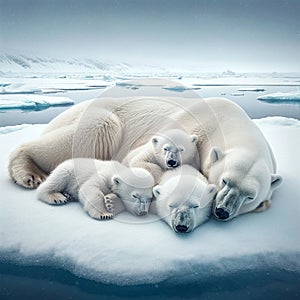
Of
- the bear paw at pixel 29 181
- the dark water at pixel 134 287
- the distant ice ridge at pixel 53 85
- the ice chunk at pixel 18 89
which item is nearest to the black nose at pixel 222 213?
the dark water at pixel 134 287

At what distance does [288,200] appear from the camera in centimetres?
201

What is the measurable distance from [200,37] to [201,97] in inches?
→ 13.6

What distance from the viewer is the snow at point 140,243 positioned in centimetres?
155

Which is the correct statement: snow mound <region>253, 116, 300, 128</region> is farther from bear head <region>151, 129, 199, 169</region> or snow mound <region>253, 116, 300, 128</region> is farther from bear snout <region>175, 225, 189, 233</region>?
bear snout <region>175, 225, 189, 233</region>

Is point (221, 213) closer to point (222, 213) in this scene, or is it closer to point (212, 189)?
point (222, 213)

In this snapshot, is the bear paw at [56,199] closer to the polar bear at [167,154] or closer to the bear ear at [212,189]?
the polar bear at [167,154]

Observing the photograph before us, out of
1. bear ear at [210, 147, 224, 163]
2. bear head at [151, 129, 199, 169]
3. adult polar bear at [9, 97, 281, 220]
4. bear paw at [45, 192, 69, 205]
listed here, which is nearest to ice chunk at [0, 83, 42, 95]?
adult polar bear at [9, 97, 281, 220]

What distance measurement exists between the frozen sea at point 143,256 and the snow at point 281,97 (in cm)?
51

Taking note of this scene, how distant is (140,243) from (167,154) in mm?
480

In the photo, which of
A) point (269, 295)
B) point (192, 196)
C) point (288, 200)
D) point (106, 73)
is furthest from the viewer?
point (106, 73)

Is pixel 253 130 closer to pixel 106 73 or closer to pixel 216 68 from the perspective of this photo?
pixel 216 68

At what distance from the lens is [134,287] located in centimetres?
148

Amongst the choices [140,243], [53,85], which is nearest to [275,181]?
[140,243]

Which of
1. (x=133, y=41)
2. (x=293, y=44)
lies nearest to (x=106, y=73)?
(x=133, y=41)
